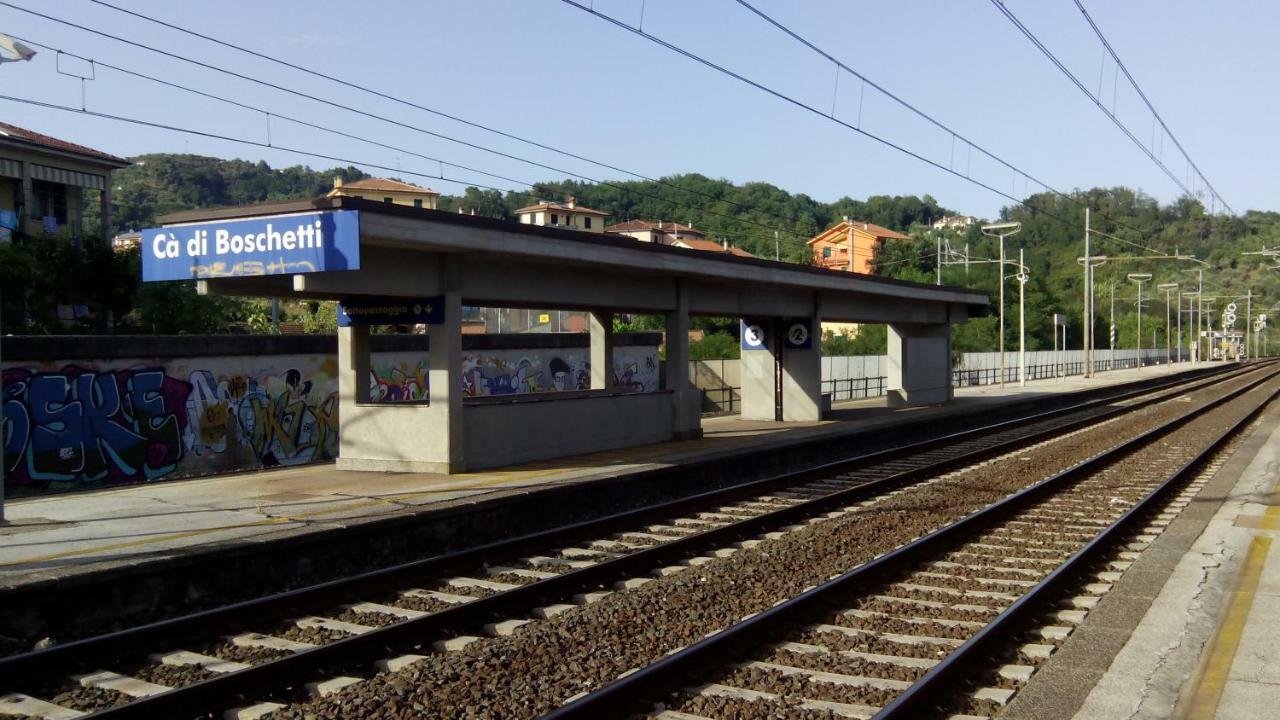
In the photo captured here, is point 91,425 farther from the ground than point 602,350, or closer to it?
closer to it

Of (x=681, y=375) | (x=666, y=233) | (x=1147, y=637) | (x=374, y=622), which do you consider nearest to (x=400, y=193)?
(x=666, y=233)

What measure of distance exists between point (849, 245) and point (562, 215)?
41040 millimetres

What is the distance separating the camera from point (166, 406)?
1745 cm

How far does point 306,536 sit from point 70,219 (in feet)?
144

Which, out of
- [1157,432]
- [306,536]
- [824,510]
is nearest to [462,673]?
[306,536]

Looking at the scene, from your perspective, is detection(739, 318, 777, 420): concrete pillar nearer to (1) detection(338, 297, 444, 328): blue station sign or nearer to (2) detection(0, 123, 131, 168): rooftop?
(1) detection(338, 297, 444, 328): blue station sign

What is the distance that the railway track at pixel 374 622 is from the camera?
6918 mm

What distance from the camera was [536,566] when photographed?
11172mm

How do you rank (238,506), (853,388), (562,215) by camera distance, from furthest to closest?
(562,215), (853,388), (238,506)

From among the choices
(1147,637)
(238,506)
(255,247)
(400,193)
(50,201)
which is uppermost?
(400,193)

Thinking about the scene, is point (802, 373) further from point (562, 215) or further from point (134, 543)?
point (562, 215)

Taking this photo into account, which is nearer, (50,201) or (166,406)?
(166,406)

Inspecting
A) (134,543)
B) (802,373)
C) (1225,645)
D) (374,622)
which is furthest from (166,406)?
(802,373)

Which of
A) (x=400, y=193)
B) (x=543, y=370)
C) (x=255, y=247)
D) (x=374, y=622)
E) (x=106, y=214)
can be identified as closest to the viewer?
(x=374, y=622)
